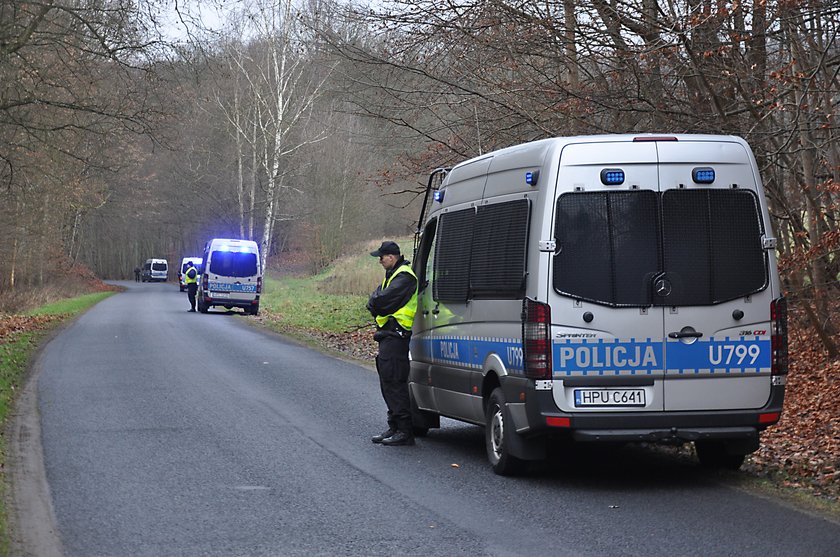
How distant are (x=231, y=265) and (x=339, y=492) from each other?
1282 inches

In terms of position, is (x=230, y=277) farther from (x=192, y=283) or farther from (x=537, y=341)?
(x=537, y=341)

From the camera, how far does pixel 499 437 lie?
9297 mm

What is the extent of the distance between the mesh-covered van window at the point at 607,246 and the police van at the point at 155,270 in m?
87.9

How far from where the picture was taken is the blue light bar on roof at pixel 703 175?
866 centimetres

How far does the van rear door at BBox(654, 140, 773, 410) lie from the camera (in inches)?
336

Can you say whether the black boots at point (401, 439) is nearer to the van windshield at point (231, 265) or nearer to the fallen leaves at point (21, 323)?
the fallen leaves at point (21, 323)

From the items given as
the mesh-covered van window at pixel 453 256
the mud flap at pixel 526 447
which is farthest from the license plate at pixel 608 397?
the mesh-covered van window at pixel 453 256

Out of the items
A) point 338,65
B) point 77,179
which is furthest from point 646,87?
point 77,179

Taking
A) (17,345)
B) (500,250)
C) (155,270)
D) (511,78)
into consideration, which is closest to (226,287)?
(17,345)

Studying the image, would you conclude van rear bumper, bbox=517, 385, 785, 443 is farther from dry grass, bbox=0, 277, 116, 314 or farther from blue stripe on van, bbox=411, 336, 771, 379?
dry grass, bbox=0, 277, 116, 314

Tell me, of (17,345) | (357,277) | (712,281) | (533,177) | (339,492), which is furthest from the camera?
(357,277)

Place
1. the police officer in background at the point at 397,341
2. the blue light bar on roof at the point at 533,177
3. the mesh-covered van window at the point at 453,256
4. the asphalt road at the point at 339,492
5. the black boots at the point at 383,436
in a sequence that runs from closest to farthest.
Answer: the asphalt road at the point at 339,492
the blue light bar on roof at the point at 533,177
the mesh-covered van window at the point at 453,256
the police officer in background at the point at 397,341
the black boots at the point at 383,436

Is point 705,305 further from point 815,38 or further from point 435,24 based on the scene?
point 435,24

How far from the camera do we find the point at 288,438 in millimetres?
11305
